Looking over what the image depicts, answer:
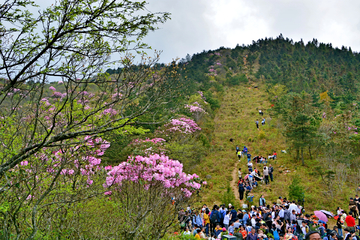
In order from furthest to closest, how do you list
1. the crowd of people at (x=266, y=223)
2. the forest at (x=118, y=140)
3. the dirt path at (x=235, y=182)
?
the dirt path at (x=235, y=182), the crowd of people at (x=266, y=223), the forest at (x=118, y=140)

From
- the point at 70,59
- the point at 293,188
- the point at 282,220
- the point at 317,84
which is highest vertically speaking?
the point at 317,84

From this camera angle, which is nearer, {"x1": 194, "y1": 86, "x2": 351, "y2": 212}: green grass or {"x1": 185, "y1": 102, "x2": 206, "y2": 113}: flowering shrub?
{"x1": 194, "y1": 86, "x2": 351, "y2": 212}: green grass

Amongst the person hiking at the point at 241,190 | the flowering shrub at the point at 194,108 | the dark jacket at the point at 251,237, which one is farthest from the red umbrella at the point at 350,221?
the flowering shrub at the point at 194,108

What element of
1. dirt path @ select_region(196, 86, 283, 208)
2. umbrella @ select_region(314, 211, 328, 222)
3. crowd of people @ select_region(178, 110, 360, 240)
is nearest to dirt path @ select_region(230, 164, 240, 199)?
dirt path @ select_region(196, 86, 283, 208)

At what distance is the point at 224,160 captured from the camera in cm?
1878

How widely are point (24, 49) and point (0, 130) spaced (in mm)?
1399

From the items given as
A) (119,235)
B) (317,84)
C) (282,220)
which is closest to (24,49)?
(119,235)

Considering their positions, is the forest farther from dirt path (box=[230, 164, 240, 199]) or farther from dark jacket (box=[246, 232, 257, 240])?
dark jacket (box=[246, 232, 257, 240])

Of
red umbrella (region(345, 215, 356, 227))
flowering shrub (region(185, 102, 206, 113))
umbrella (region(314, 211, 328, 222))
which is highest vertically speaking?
flowering shrub (region(185, 102, 206, 113))

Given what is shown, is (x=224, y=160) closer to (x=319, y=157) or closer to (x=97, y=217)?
(x=319, y=157)

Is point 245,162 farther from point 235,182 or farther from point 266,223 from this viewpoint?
point 266,223

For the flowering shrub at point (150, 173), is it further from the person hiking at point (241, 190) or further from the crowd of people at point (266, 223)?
the person hiking at point (241, 190)

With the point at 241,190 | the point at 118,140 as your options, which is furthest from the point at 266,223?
the point at 118,140

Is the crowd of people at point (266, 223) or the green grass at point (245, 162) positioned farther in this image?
the green grass at point (245, 162)
